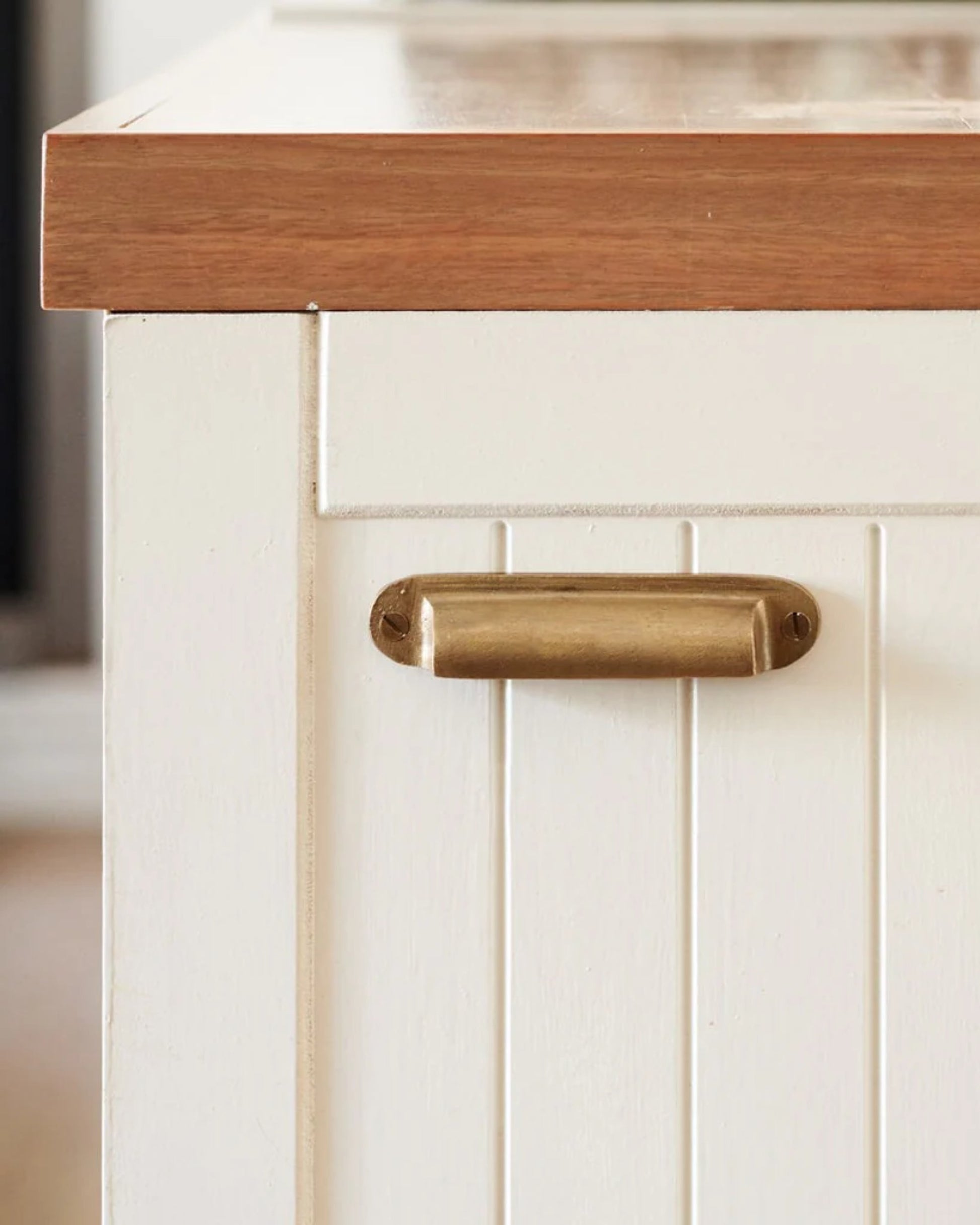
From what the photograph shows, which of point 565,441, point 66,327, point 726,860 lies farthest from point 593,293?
point 66,327

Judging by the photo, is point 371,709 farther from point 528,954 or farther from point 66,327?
point 66,327

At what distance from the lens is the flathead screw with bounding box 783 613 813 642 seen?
13.6 inches

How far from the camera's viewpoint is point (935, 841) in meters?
0.35

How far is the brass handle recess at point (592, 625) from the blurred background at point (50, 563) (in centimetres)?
102

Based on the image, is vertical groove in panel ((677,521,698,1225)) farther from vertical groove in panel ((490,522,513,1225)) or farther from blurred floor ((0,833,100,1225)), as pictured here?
blurred floor ((0,833,100,1225))

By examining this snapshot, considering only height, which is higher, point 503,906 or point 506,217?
point 506,217

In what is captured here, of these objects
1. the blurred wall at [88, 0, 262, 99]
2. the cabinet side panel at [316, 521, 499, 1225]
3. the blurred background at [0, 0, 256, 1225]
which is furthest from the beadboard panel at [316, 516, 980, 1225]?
the blurred wall at [88, 0, 262, 99]

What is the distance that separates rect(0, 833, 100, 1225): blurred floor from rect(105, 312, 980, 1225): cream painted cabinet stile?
77 cm

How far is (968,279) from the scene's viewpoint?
34cm

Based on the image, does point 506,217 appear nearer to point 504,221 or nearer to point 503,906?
point 504,221

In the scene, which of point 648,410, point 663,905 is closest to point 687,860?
point 663,905

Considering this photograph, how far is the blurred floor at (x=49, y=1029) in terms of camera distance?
1.07 m

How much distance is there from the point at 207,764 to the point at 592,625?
102mm

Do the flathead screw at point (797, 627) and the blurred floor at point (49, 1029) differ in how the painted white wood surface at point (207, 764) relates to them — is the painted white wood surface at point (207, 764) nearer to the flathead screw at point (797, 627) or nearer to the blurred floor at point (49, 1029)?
the flathead screw at point (797, 627)
